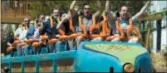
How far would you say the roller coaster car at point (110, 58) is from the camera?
9609 mm

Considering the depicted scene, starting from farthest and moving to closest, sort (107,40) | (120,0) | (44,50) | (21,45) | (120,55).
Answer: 1. (120,0)
2. (21,45)
3. (44,50)
4. (107,40)
5. (120,55)

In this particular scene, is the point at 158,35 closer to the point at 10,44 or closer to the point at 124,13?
the point at 10,44

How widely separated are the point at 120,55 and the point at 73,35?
117 centimetres

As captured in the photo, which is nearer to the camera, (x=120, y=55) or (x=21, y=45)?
(x=120, y=55)

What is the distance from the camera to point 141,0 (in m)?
26.5

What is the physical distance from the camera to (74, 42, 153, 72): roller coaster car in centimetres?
961

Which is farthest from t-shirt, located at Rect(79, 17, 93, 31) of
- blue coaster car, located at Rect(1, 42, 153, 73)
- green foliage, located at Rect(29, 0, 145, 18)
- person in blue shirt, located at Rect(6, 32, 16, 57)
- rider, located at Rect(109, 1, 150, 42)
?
green foliage, located at Rect(29, 0, 145, 18)

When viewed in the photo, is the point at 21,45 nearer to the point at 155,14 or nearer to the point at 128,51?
the point at 128,51

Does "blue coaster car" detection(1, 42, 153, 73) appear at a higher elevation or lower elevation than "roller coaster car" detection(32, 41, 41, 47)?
lower

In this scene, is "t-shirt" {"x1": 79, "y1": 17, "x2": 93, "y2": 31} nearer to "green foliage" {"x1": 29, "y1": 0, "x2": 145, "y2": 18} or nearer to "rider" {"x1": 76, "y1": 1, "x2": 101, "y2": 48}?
"rider" {"x1": 76, "y1": 1, "x2": 101, "y2": 48}

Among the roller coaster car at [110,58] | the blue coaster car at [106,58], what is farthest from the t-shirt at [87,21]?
the roller coaster car at [110,58]

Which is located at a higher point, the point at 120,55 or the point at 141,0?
the point at 141,0

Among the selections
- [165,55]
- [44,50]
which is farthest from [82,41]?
[165,55]

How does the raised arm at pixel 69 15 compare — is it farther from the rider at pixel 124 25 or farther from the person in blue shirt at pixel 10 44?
the person in blue shirt at pixel 10 44
